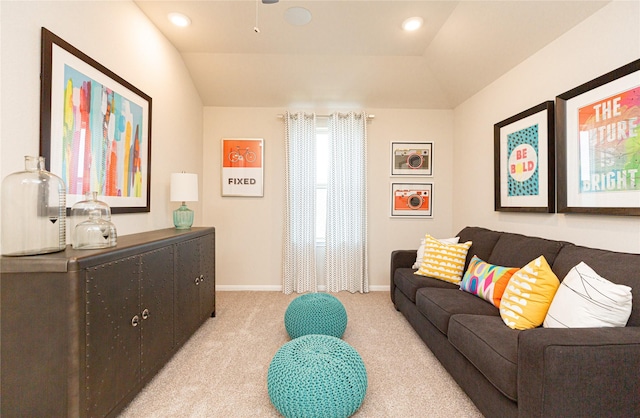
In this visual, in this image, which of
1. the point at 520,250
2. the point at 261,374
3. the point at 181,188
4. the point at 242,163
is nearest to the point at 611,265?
the point at 520,250

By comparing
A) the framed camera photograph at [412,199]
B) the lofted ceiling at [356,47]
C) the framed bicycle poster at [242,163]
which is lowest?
the framed camera photograph at [412,199]

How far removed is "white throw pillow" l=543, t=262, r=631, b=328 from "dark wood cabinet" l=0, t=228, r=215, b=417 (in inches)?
89.4

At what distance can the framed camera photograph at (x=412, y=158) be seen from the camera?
3924 mm

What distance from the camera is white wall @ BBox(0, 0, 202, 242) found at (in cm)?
140

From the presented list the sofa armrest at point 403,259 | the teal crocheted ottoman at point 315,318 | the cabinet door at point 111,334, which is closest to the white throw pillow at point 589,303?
the teal crocheted ottoman at point 315,318

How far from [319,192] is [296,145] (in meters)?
0.71

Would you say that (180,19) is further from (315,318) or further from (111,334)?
(315,318)

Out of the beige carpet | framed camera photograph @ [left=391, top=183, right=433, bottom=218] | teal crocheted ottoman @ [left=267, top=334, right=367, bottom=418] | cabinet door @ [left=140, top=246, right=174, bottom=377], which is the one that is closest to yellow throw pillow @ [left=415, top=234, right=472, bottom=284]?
the beige carpet

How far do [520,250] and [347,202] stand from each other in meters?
2.07

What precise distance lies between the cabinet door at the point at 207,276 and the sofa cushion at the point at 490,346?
6.89 feet

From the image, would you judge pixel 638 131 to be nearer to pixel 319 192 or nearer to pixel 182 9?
pixel 319 192

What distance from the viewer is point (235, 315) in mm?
3002

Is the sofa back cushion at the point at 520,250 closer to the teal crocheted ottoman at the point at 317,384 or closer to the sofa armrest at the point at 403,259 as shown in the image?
the sofa armrest at the point at 403,259

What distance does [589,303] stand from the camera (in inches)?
53.7
